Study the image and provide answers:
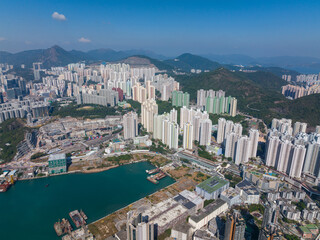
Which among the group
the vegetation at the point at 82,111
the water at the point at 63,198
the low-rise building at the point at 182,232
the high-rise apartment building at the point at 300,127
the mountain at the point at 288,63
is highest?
the mountain at the point at 288,63

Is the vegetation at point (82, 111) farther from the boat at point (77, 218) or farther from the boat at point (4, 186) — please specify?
the boat at point (77, 218)

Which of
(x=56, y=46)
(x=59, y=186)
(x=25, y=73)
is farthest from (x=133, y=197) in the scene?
(x=56, y=46)

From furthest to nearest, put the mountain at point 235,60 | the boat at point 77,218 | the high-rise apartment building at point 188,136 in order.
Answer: the mountain at point 235,60 → the high-rise apartment building at point 188,136 → the boat at point 77,218

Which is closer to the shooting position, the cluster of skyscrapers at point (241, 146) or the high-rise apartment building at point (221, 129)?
the cluster of skyscrapers at point (241, 146)

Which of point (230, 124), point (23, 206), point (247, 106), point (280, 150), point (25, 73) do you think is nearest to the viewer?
point (23, 206)

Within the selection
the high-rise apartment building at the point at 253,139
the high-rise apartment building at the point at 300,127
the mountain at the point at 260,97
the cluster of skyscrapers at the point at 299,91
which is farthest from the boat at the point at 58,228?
the cluster of skyscrapers at the point at 299,91

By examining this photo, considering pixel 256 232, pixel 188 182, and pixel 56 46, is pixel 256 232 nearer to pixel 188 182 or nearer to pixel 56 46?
pixel 188 182

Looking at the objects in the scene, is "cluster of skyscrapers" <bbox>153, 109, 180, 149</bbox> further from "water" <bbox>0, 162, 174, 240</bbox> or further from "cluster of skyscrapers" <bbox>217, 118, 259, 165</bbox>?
"cluster of skyscrapers" <bbox>217, 118, 259, 165</bbox>

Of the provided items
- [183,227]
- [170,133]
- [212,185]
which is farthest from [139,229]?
[170,133]
